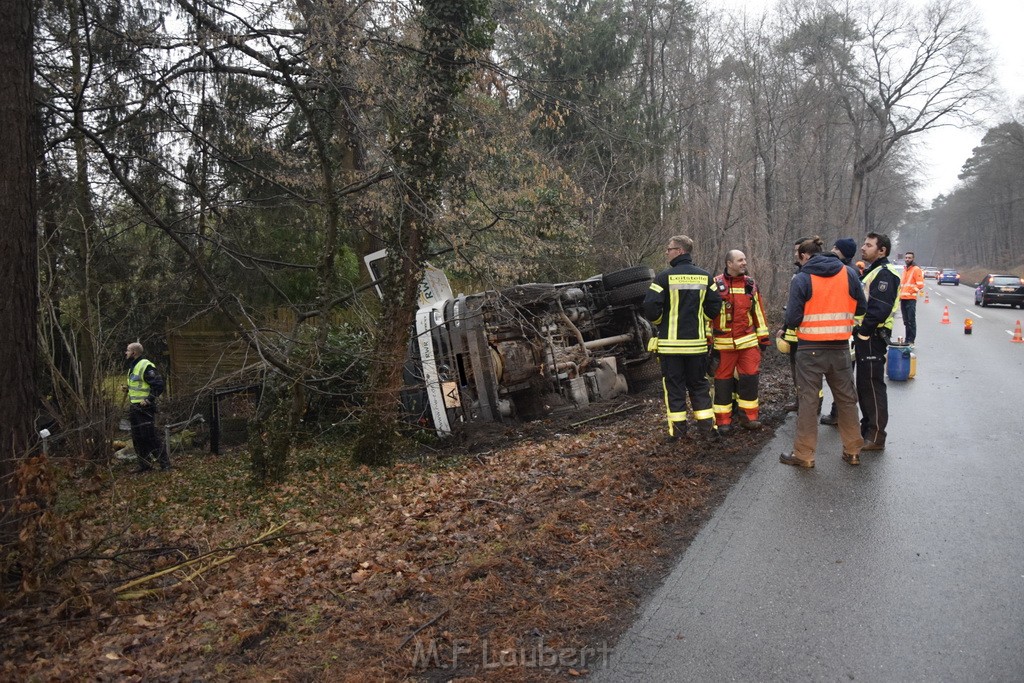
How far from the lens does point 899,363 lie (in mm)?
11469

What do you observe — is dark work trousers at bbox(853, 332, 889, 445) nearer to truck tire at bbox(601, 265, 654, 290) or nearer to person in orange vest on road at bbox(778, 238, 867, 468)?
person in orange vest on road at bbox(778, 238, 867, 468)

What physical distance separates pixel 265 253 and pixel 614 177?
29.6 ft

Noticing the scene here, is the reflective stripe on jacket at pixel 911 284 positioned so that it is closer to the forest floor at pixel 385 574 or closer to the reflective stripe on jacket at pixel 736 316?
the reflective stripe on jacket at pixel 736 316

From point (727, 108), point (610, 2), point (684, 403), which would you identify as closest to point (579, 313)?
point (684, 403)

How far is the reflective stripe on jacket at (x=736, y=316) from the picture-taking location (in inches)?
304

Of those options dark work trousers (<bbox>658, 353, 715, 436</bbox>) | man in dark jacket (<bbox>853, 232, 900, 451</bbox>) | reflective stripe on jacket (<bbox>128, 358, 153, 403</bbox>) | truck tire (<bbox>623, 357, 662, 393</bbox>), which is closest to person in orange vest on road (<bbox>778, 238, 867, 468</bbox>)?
man in dark jacket (<bbox>853, 232, 900, 451</bbox>)

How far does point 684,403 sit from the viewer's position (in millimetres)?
7676

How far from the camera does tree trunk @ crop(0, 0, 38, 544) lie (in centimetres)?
533

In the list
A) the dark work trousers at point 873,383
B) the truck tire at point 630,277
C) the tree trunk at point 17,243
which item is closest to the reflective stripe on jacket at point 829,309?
the dark work trousers at point 873,383

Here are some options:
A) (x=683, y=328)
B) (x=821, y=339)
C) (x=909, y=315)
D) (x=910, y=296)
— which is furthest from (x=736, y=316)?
(x=910, y=296)

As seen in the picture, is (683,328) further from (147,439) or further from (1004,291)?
(1004,291)

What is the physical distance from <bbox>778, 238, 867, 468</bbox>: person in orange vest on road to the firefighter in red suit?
1000 millimetres

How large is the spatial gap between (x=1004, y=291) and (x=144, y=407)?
Result: 33.8 meters

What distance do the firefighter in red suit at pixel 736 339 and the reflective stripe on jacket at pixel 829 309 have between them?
43.2 inches
